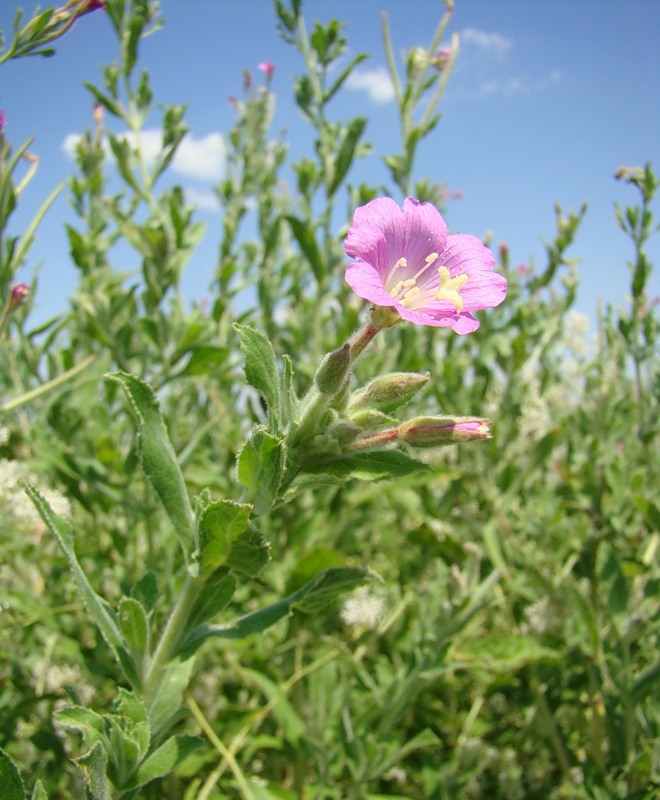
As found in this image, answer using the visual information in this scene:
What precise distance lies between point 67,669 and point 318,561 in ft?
3.41

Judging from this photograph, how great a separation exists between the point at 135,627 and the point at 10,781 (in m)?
0.29

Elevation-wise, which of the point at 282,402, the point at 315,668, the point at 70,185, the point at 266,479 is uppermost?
the point at 70,185

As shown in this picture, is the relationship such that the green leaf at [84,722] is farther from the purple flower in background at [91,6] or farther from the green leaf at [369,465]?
the purple flower in background at [91,6]

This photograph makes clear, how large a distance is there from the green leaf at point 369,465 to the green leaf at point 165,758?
541mm

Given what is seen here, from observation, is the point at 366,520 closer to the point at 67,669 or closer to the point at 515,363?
the point at 515,363

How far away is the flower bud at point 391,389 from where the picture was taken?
46.7 inches

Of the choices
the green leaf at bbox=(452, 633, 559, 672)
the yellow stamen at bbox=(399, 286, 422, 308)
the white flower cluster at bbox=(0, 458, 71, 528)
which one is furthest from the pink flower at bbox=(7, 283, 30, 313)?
the green leaf at bbox=(452, 633, 559, 672)

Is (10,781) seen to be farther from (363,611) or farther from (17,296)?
(363,611)

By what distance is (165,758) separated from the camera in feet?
3.81

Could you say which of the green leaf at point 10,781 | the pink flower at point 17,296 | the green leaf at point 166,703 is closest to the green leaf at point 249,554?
the green leaf at point 166,703

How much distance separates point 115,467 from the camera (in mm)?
2422

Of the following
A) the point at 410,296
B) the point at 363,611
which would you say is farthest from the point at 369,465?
the point at 363,611

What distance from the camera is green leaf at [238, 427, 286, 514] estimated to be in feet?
3.48

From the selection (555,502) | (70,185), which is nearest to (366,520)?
(555,502)
